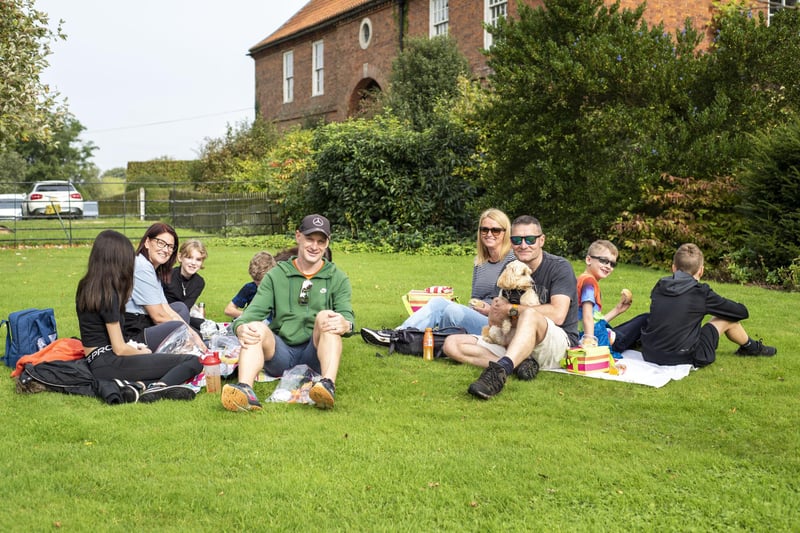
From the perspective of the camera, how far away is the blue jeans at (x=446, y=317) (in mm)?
7504

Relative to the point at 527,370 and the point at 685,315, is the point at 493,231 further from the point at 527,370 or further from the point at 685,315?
the point at 685,315

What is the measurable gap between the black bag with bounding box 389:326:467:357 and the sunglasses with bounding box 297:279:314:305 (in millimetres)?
1487

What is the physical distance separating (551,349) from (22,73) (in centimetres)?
1541

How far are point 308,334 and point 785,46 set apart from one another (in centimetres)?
1206

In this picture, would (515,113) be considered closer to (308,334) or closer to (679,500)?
(308,334)

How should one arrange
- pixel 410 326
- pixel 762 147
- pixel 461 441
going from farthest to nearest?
pixel 762 147 < pixel 410 326 < pixel 461 441

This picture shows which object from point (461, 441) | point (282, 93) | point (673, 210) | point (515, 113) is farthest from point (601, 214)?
point (282, 93)

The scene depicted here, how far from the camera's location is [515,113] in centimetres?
1653

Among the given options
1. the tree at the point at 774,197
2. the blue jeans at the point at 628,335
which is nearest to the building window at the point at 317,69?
the tree at the point at 774,197

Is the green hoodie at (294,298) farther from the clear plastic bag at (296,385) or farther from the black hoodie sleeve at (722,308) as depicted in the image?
the black hoodie sleeve at (722,308)

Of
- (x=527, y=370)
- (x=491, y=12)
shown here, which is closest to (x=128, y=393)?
(x=527, y=370)

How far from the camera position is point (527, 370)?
647 cm

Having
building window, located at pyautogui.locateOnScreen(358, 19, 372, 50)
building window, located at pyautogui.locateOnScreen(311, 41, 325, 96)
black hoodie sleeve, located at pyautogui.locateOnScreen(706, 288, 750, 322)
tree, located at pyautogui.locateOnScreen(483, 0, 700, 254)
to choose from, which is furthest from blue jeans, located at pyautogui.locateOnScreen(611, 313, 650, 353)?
building window, located at pyautogui.locateOnScreen(311, 41, 325, 96)

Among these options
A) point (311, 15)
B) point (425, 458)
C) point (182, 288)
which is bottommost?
point (425, 458)
